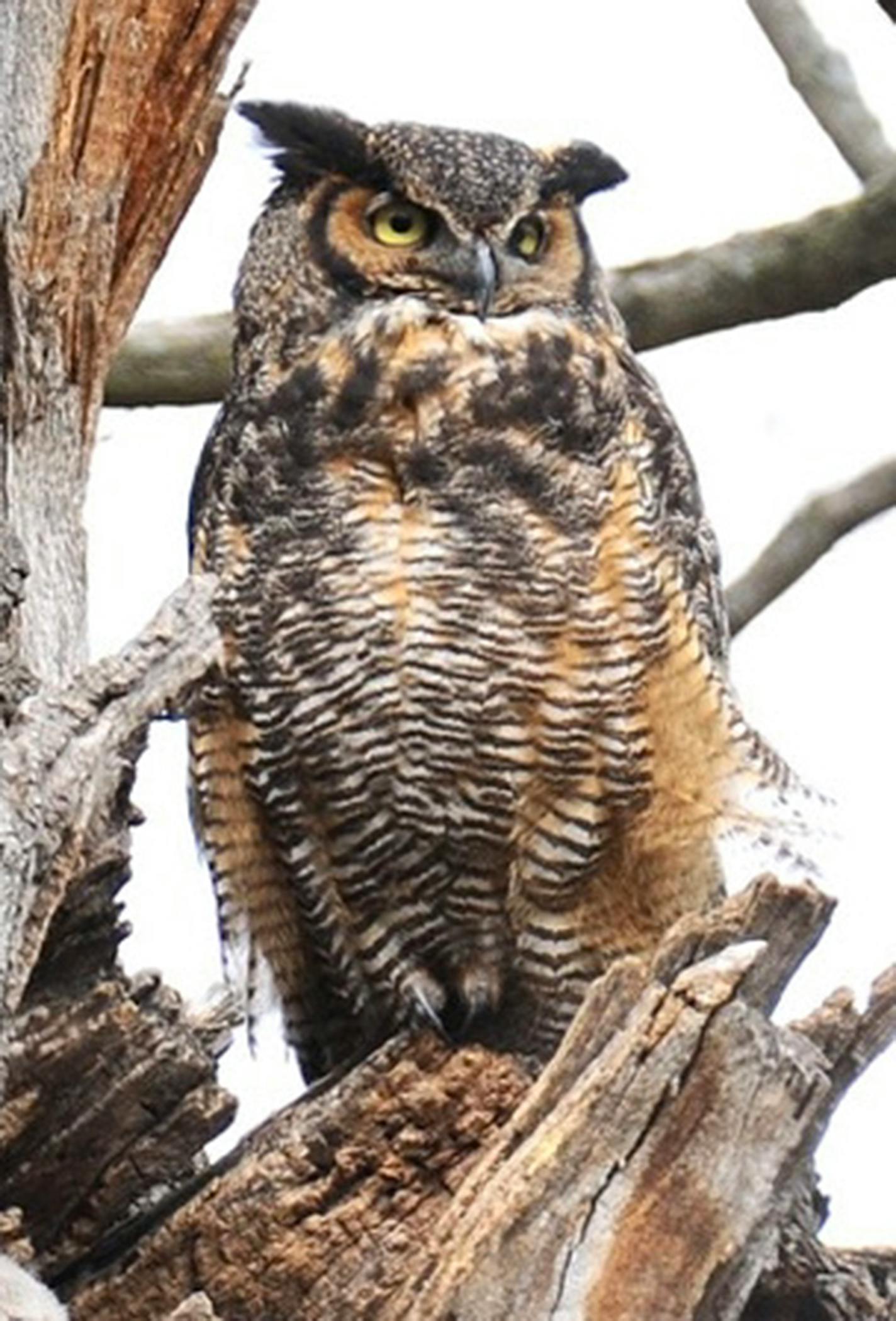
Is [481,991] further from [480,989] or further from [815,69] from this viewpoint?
[815,69]

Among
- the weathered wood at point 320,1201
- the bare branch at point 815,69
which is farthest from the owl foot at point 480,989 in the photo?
the bare branch at point 815,69

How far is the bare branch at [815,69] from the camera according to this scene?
404 centimetres

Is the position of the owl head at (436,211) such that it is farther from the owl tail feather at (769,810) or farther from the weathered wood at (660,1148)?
the weathered wood at (660,1148)

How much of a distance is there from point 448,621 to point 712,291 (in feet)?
2.70

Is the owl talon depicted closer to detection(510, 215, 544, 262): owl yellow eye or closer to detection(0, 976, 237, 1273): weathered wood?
detection(0, 976, 237, 1273): weathered wood

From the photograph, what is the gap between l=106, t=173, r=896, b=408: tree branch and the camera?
12.5ft

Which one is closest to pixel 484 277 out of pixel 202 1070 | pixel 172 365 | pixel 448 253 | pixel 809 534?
pixel 448 253

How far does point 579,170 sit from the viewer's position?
12.2 ft

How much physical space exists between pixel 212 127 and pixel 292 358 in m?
0.50

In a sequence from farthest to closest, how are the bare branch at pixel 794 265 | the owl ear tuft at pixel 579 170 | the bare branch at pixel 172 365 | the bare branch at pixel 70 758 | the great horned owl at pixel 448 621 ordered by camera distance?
the bare branch at pixel 172 365 < the bare branch at pixel 794 265 < the owl ear tuft at pixel 579 170 < the great horned owl at pixel 448 621 < the bare branch at pixel 70 758

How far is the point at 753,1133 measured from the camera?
7.96 feet

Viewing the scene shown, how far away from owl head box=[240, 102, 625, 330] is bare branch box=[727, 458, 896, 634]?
63 cm

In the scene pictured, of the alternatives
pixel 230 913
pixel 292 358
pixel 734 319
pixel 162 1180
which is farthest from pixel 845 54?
pixel 162 1180

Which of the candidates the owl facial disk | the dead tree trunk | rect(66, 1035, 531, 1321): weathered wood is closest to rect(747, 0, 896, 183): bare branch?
the owl facial disk
